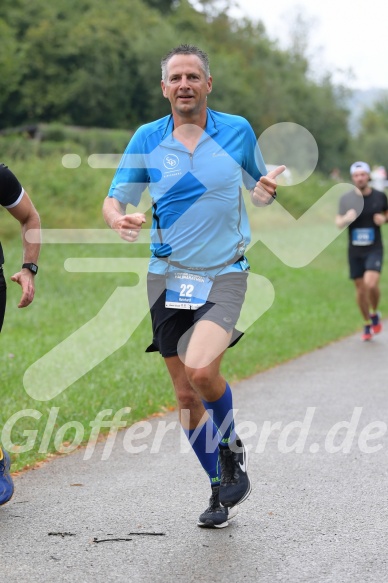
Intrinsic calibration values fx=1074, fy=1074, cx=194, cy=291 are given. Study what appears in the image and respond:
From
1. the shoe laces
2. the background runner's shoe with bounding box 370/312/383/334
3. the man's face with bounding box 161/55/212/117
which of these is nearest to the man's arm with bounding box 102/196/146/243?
the man's face with bounding box 161/55/212/117

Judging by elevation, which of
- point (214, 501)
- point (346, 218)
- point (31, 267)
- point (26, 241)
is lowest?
point (214, 501)

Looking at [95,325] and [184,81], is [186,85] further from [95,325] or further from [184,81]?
[95,325]

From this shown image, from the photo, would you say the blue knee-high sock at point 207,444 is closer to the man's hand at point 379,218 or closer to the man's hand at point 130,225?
the man's hand at point 130,225

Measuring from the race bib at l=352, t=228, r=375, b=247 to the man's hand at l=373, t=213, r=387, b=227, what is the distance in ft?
0.66

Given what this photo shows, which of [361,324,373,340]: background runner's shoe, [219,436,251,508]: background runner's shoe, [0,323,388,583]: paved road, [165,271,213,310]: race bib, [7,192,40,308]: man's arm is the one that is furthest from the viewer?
[361,324,373,340]: background runner's shoe

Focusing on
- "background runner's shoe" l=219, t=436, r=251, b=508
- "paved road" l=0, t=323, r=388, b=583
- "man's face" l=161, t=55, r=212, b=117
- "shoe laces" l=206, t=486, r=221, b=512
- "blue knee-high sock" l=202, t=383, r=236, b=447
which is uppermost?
"man's face" l=161, t=55, r=212, b=117

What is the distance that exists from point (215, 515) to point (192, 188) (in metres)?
1.58

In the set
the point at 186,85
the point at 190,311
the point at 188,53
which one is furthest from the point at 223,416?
the point at 188,53

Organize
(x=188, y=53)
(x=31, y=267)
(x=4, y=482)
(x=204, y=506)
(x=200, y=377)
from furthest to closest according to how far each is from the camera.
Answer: (x=31, y=267) < (x=204, y=506) < (x=4, y=482) < (x=188, y=53) < (x=200, y=377)

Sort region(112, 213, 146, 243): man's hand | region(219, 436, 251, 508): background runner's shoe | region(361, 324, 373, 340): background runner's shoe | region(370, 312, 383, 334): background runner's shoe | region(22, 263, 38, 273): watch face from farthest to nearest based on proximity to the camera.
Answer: region(370, 312, 383, 334): background runner's shoe < region(361, 324, 373, 340): background runner's shoe < region(22, 263, 38, 273): watch face < region(219, 436, 251, 508): background runner's shoe < region(112, 213, 146, 243): man's hand

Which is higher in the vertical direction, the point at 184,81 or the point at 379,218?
the point at 184,81

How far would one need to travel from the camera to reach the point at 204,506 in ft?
18.4

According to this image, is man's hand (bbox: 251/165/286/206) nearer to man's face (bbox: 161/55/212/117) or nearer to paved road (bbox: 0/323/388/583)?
man's face (bbox: 161/55/212/117)

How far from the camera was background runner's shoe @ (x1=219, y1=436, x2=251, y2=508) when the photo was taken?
5.32 meters
